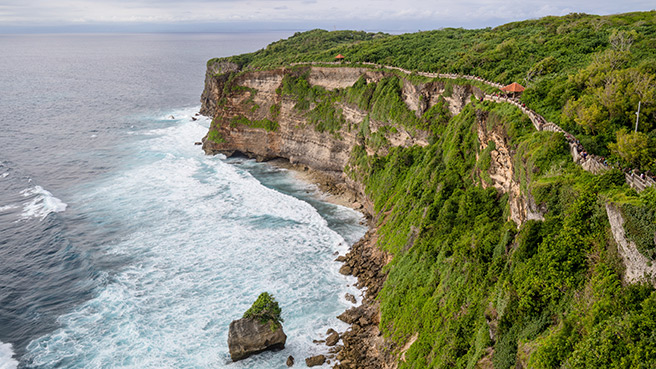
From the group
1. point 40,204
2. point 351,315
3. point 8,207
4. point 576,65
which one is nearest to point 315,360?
point 351,315

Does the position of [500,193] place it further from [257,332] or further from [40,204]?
[40,204]

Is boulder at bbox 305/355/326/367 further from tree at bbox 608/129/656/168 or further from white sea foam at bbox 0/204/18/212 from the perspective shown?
white sea foam at bbox 0/204/18/212

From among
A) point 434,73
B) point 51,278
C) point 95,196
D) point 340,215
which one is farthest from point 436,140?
point 95,196

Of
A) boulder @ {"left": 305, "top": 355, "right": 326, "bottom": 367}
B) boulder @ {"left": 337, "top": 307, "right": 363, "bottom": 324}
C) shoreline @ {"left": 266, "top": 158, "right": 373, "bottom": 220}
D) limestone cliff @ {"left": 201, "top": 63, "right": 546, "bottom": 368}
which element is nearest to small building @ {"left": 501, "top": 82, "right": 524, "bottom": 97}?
limestone cliff @ {"left": 201, "top": 63, "right": 546, "bottom": 368}

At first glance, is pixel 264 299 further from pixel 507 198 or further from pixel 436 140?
pixel 436 140

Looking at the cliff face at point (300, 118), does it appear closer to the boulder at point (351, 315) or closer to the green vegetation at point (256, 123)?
the green vegetation at point (256, 123)

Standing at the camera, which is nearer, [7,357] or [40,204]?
[7,357]

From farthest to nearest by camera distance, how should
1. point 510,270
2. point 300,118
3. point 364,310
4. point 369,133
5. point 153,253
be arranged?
point 300,118
point 369,133
point 153,253
point 364,310
point 510,270

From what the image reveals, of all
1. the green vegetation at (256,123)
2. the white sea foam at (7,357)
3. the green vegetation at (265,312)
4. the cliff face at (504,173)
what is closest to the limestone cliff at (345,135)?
the cliff face at (504,173)
